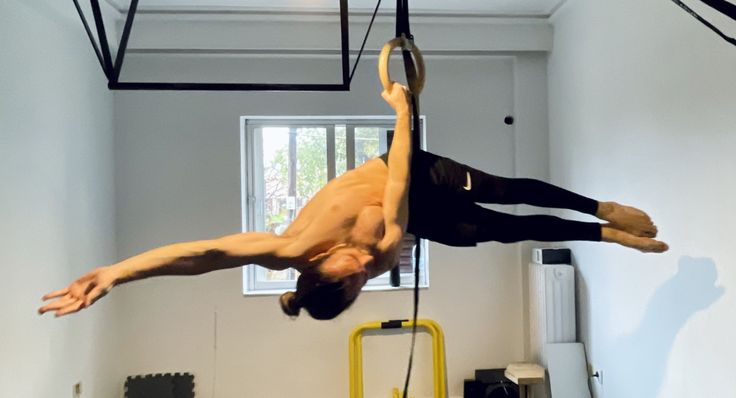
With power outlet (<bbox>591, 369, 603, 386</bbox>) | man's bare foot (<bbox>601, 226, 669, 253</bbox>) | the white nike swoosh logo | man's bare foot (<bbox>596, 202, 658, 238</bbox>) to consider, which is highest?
the white nike swoosh logo

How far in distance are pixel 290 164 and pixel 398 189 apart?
2561 millimetres

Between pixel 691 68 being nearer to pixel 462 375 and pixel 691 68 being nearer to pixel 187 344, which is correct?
pixel 462 375

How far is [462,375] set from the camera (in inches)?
146

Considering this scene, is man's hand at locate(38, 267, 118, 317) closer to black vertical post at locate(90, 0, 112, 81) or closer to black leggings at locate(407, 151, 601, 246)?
black leggings at locate(407, 151, 601, 246)

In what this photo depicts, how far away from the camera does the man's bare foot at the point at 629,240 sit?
5.35 ft

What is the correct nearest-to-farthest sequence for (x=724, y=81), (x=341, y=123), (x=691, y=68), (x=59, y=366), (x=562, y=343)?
(x=724, y=81)
(x=691, y=68)
(x=59, y=366)
(x=562, y=343)
(x=341, y=123)

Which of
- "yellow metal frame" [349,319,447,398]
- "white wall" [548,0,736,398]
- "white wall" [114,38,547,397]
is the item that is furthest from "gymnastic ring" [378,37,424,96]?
"white wall" [114,38,547,397]

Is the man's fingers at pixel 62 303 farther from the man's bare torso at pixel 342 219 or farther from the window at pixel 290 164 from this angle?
the window at pixel 290 164

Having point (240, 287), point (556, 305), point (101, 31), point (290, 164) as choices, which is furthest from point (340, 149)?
point (101, 31)

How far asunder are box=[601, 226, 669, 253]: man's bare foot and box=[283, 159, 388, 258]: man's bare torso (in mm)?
676

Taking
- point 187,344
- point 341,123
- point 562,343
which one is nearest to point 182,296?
point 187,344

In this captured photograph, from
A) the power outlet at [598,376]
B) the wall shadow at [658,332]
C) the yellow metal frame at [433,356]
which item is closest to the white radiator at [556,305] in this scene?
the power outlet at [598,376]

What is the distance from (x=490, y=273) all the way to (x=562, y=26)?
5.09ft

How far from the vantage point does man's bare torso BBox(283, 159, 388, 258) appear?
1263 mm
